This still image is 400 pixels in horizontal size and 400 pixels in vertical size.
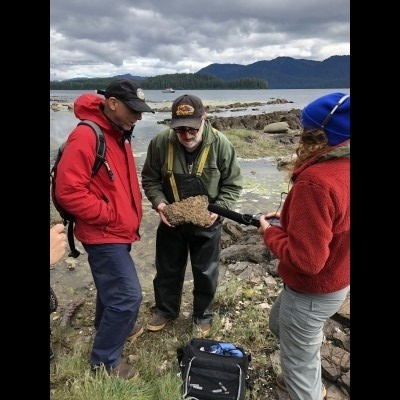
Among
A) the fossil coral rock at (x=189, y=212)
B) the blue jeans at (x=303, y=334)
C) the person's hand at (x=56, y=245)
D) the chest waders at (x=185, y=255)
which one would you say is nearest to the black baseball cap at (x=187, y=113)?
the chest waders at (x=185, y=255)

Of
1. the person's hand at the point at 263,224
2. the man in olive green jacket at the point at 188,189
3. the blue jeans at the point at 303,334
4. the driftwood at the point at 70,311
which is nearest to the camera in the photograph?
the blue jeans at the point at 303,334

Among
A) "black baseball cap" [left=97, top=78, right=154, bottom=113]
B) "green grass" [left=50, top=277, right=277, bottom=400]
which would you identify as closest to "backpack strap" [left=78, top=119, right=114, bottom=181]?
"black baseball cap" [left=97, top=78, right=154, bottom=113]

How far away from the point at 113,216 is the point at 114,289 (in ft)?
1.96

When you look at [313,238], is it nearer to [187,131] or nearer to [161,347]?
[187,131]

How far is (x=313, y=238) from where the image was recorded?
2125 mm

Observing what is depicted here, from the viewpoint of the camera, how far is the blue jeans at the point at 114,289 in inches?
118

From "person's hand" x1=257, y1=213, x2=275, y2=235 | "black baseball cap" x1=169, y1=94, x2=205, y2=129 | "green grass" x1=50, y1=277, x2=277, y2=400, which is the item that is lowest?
"green grass" x1=50, y1=277, x2=277, y2=400

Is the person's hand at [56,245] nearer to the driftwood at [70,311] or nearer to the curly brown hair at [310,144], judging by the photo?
the curly brown hair at [310,144]

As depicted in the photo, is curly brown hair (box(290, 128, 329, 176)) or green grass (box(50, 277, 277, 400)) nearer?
curly brown hair (box(290, 128, 329, 176))

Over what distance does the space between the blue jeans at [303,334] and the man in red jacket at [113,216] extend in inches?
48.2

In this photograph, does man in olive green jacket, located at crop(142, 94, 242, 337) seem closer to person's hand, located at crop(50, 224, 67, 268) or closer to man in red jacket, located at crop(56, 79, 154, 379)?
man in red jacket, located at crop(56, 79, 154, 379)

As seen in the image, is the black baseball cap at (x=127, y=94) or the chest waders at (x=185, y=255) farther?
the chest waders at (x=185, y=255)

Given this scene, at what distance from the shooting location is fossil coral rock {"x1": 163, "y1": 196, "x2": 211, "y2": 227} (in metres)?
3.53

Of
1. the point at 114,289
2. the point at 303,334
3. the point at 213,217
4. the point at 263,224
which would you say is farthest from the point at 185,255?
the point at 303,334
